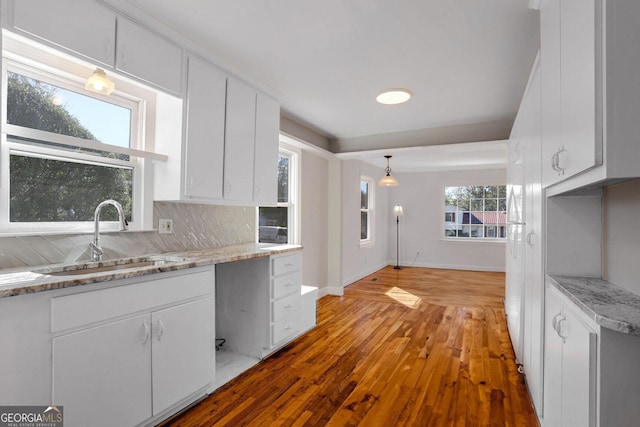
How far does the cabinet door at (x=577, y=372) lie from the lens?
1.04 meters

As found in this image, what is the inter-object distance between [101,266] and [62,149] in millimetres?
754

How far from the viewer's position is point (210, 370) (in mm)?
2195

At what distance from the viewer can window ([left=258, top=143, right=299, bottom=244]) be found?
409 centimetres

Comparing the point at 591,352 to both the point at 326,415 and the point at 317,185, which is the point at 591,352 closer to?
the point at 326,415

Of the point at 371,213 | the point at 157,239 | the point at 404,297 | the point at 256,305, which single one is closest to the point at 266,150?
the point at 157,239

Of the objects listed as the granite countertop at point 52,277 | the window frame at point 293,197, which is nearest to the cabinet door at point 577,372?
the granite countertop at point 52,277

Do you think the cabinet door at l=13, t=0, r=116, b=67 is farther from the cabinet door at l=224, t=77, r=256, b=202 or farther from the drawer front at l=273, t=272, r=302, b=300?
the drawer front at l=273, t=272, r=302, b=300

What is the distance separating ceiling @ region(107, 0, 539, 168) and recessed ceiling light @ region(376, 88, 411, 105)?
8cm

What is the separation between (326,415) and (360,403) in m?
0.26

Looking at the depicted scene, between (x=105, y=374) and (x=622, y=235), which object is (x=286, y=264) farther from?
(x=622, y=235)

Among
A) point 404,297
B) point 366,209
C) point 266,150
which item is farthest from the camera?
point 366,209

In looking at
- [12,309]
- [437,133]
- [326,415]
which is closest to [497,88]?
[437,133]

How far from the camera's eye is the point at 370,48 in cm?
235

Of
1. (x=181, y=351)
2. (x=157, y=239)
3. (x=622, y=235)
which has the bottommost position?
(x=181, y=351)
